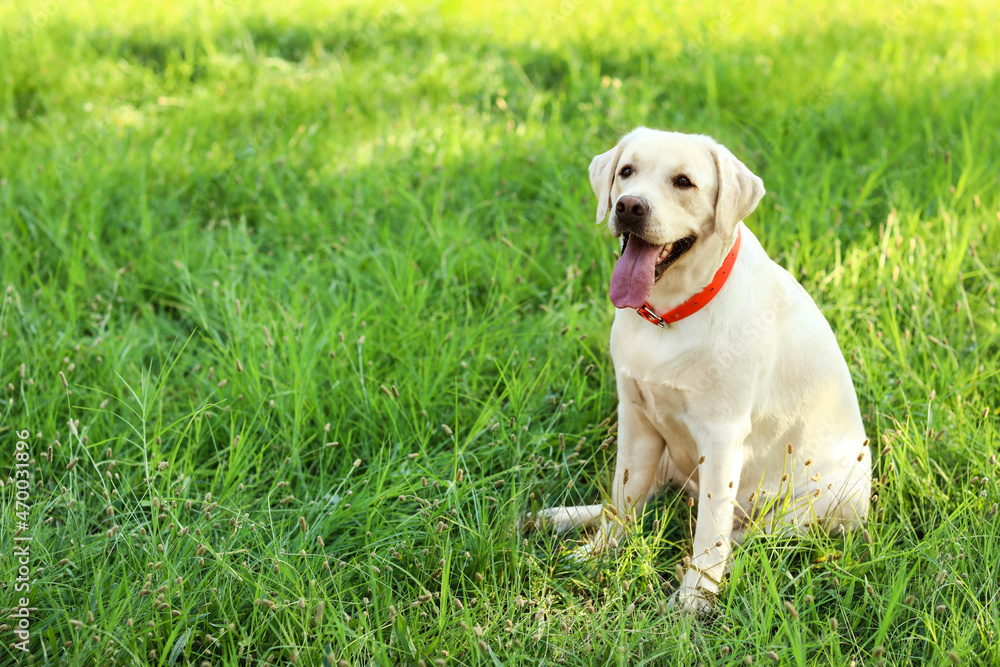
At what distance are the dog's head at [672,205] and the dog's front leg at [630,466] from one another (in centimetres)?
48

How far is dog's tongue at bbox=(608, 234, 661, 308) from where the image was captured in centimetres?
227

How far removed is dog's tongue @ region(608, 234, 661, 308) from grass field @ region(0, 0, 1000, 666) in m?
0.69

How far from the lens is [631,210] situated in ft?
7.29

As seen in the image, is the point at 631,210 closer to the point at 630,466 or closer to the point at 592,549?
the point at 630,466

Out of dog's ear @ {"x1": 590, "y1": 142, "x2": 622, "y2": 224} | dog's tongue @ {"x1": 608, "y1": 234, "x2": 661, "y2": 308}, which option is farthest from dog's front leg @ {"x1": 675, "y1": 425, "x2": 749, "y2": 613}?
dog's ear @ {"x1": 590, "y1": 142, "x2": 622, "y2": 224}

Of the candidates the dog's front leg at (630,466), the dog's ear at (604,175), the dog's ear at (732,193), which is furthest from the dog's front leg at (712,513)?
the dog's ear at (604,175)

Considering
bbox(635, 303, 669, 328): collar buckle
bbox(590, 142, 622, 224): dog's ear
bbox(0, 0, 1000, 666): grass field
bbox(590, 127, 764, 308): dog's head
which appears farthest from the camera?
bbox(590, 142, 622, 224): dog's ear

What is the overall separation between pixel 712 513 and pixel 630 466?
0.39 metres

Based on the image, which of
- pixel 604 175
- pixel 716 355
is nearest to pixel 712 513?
pixel 716 355

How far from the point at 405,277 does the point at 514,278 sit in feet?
1.80

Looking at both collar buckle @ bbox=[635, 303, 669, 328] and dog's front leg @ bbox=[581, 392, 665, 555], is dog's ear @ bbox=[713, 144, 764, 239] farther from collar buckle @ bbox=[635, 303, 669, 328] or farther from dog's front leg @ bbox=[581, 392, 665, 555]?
dog's front leg @ bbox=[581, 392, 665, 555]

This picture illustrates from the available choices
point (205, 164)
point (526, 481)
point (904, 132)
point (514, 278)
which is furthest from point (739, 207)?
point (205, 164)

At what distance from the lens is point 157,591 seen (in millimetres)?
1947

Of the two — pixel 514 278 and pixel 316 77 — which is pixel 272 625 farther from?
pixel 316 77
